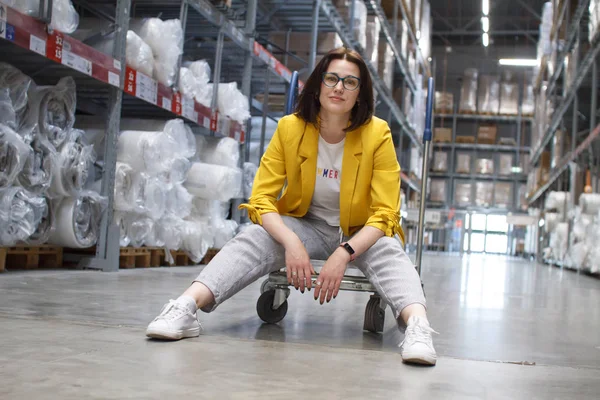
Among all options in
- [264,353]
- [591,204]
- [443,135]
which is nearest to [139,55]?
[264,353]

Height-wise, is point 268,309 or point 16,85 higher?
point 16,85

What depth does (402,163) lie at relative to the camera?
2106cm

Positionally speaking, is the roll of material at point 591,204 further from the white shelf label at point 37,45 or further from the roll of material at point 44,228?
the white shelf label at point 37,45

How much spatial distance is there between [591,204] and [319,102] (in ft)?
26.1

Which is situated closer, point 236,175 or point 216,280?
point 216,280

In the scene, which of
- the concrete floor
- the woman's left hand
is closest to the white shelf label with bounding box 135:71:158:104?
the concrete floor

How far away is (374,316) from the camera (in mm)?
3115

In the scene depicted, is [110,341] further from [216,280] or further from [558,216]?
[558,216]

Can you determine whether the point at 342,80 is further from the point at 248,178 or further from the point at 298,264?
the point at 248,178

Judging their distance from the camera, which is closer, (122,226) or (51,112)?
(51,112)

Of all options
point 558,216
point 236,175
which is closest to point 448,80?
point 558,216

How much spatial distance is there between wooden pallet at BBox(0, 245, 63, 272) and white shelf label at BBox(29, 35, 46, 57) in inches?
51.9

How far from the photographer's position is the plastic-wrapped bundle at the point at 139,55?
5871 mm

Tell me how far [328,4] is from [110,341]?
802 centimetres
